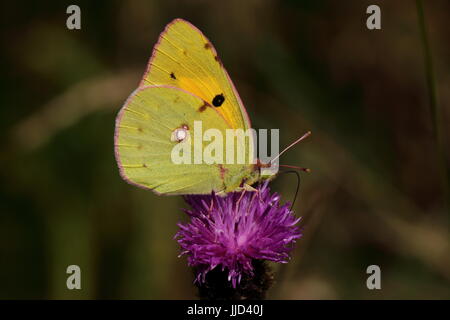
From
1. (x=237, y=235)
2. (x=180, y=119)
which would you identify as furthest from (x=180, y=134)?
(x=237, y=235)

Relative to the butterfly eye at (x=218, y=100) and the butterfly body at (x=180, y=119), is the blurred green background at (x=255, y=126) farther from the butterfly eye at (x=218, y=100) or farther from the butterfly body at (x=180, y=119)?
the butterfly eye at (x=218, y=100)

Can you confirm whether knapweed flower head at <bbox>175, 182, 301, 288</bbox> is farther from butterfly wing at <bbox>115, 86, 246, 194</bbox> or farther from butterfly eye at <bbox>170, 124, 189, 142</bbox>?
butterfly eye at <bbox>170, 124, 189, 142</bbox>

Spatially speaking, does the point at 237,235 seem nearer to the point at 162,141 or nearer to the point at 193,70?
the point at 162,141

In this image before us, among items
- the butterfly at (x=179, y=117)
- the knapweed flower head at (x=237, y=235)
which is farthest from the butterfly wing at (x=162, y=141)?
the knapweed flower head at (x=237, y=235)
